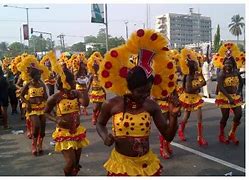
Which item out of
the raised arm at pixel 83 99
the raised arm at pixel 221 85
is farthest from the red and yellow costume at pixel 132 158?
the raised arm at pixel 221 85

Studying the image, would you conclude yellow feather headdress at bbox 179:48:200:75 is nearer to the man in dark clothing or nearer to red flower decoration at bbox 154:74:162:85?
red flower decoration at bbox 154:74:162:85

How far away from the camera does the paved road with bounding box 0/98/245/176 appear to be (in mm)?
6305

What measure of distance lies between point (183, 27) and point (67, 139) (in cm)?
7825

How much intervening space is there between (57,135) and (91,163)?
63.4 inches

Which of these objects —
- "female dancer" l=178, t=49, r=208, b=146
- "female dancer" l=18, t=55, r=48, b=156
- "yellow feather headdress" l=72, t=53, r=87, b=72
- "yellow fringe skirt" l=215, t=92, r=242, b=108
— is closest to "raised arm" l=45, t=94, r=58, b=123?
"female dancer" l=18, t=55, r=48, b=156

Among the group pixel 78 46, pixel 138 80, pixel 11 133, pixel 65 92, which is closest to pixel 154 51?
pixel 138 80

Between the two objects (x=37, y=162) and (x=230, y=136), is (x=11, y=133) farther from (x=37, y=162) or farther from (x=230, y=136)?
(x=230, y=136)

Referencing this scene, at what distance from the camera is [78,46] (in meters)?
91.2

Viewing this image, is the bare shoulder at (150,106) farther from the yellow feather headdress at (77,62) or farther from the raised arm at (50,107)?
the yellow feather headdress at (77,62)

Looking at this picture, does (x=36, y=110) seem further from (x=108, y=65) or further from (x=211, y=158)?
(x=108, y=65)

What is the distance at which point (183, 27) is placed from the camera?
81.2 m

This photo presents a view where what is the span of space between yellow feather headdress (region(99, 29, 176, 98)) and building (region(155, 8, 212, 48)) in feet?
243

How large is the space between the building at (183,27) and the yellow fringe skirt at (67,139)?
2862 inches

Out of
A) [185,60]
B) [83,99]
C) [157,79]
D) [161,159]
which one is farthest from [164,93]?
[185,60]
